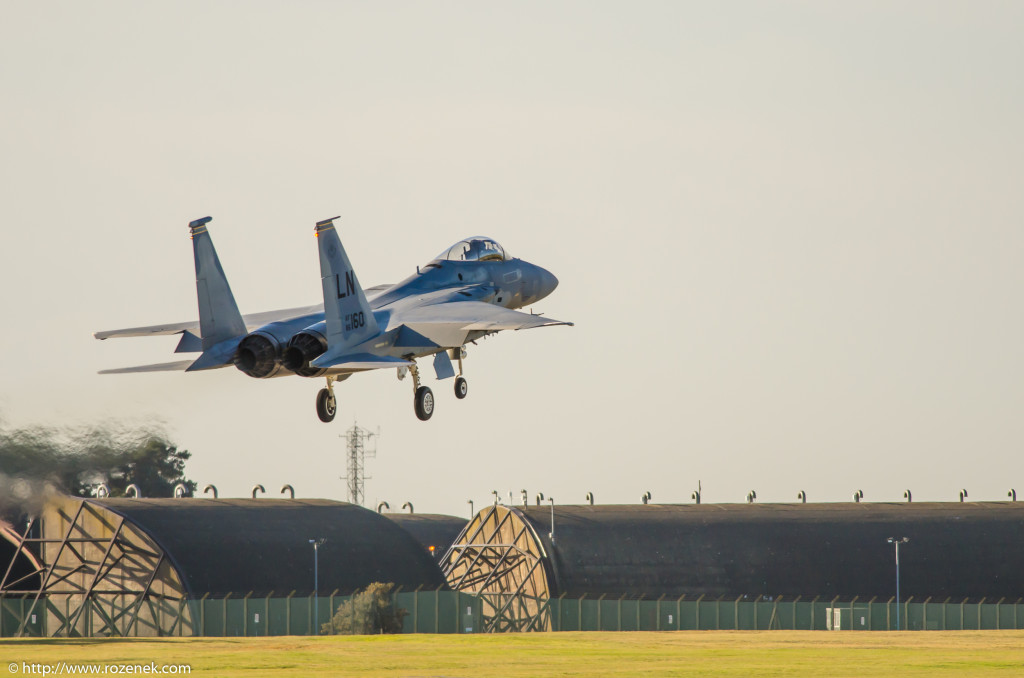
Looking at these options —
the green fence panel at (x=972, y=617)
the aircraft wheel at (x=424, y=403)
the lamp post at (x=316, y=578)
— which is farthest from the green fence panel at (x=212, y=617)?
the green fence panel at (x=972, y=617)

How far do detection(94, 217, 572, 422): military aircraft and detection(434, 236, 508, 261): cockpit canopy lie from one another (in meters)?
0.62

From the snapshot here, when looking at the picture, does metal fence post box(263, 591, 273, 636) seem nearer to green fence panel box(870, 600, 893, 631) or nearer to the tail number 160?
green fence panel box(870, 600, 893, 631)

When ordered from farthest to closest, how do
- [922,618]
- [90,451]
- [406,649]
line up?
[922,618] < [406,649] < [90,451]

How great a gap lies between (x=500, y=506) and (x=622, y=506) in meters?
8.26

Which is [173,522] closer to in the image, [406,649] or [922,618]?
[406,649]

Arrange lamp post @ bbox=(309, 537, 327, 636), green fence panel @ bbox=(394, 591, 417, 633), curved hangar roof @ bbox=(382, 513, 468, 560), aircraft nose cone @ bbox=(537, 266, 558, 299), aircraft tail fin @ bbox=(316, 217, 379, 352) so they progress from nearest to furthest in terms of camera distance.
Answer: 1. aircraft tail fin @ bbox=(316, 217, 379, 352)
2. aircraft nose cone @ bbox=(537, 266, 558, 299)
3. lamp post @ bbox=(309, 537, 327, 636)
4. green fence panel @ bbox=(394, 591, 417, 633)
5. curved hangar roof @ bbox=(382, 513, 468, 560)

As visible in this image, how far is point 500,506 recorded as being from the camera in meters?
108

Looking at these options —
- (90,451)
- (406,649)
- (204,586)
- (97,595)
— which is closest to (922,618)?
(406,649)

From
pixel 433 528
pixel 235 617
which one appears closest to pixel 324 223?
pixel 235 617

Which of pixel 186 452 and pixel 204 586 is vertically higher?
pixel 186 452

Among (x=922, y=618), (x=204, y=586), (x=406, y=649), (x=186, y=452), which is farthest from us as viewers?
(x=186, y=452)

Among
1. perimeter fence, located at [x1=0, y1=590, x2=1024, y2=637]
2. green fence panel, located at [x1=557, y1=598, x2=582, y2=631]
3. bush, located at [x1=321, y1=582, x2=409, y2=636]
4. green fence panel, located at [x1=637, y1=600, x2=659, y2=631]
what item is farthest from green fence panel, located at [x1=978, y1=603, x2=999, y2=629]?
bush, located at [x1=321, y1=582, x2=409, y2=636]

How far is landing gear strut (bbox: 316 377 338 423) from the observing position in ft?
161

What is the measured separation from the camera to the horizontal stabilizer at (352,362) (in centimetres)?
4597
